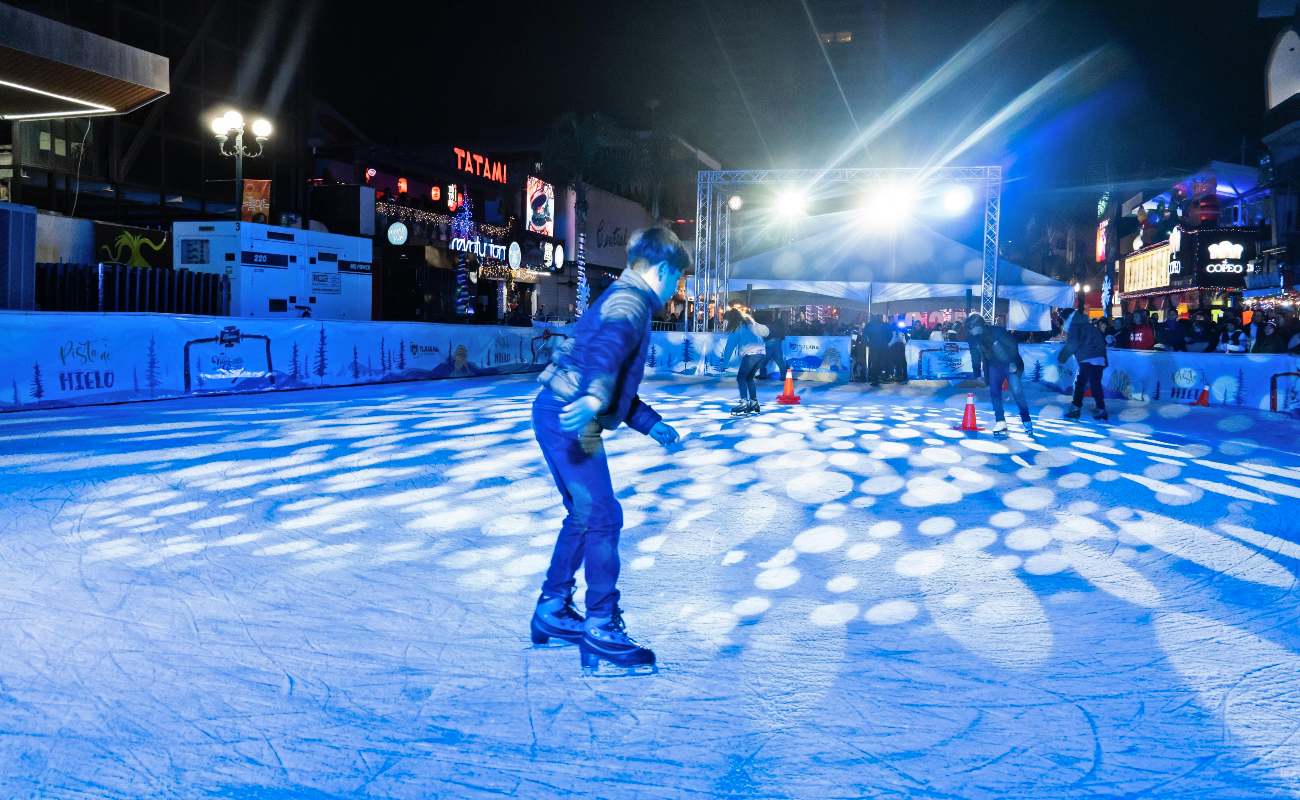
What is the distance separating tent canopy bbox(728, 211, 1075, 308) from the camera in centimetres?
2241

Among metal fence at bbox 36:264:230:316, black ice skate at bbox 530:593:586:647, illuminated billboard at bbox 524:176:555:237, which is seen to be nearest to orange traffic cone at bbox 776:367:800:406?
metal fence at bbox 36:264:230:316

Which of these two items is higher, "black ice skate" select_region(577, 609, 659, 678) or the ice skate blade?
"black ice skate" select_region(577, 609, 659, 678)

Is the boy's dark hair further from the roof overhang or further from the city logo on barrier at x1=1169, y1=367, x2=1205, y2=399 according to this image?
the city logo on barrier at x1=1169, y1=367, x2=1205, y2=399

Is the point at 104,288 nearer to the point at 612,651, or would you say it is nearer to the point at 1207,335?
the point at 612,651

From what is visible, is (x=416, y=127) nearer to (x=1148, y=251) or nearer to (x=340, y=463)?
(x=1148, y=251)

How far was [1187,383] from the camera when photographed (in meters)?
15.5

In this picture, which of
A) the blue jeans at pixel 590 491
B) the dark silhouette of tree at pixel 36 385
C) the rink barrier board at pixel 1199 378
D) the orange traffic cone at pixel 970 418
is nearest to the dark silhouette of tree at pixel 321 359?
the dark silhouette of tree at pixel 36 385

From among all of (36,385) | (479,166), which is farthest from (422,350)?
(479,166)

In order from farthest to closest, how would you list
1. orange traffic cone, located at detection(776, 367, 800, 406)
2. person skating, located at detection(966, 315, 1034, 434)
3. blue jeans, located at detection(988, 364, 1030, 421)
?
orange traffic cone, located at detection(776, 367, 800, 406) < blue jeans, located at detection(988, 364, 1030, 421) < person skating, located at detection(966, 315, 1034, 434)

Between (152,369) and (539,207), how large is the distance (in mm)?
24538

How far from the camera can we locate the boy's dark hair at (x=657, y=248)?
335 cm

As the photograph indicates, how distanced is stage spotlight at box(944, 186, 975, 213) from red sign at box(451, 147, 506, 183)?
17.2 m

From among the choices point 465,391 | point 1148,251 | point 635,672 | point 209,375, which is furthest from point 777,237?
point 1148,251

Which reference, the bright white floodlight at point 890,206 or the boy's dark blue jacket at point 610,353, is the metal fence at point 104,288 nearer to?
the boy's dark blue jacket at point 610,353
